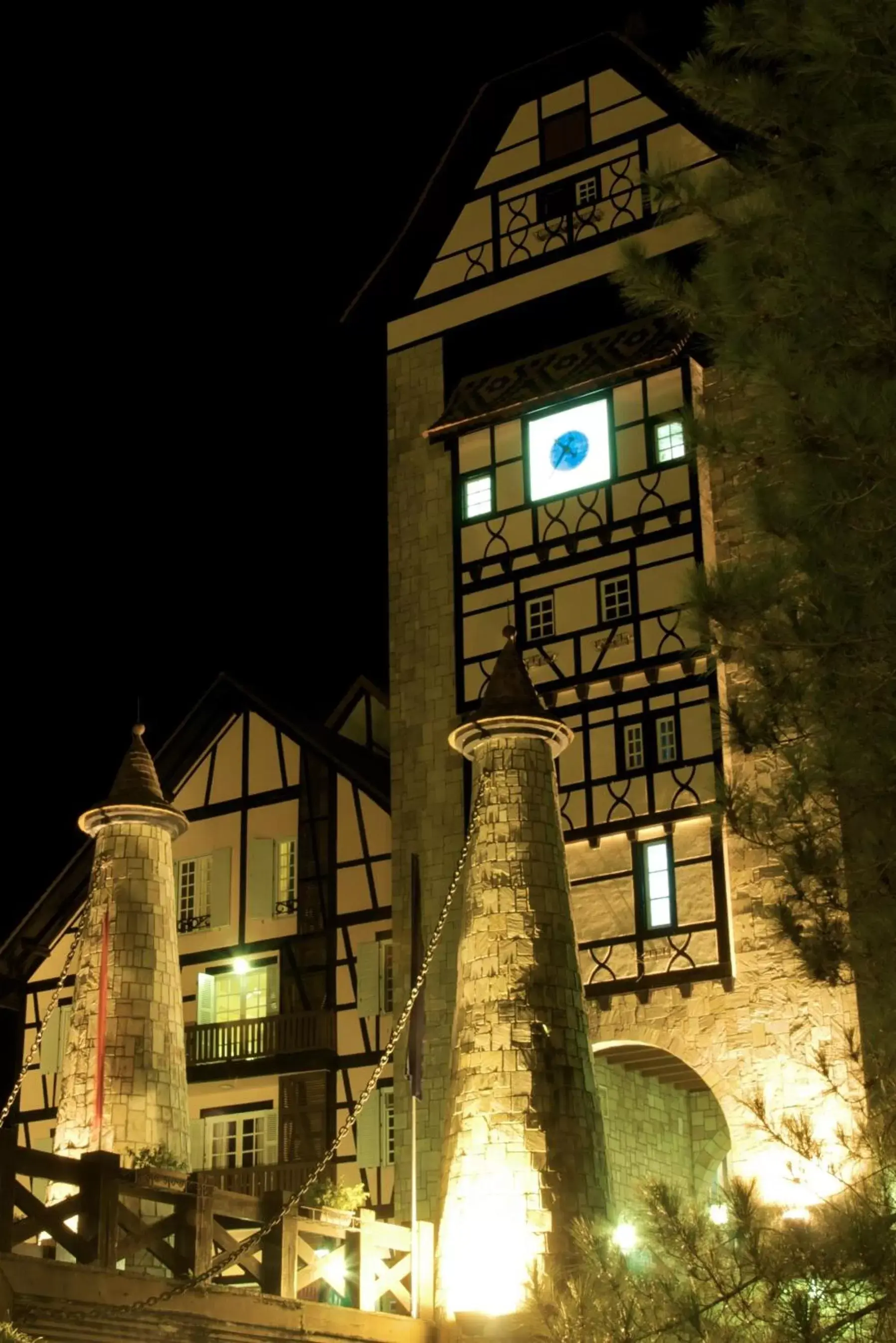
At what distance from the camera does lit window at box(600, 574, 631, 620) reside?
24.0 m

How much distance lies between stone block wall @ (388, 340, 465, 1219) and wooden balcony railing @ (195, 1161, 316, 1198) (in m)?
2.68

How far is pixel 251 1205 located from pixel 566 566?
1034 cm

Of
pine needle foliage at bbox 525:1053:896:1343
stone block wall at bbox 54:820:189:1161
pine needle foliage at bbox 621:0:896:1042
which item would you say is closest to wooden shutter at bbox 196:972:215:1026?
stone block wall at bbox 54:820:189:1161

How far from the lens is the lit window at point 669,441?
79.5ft

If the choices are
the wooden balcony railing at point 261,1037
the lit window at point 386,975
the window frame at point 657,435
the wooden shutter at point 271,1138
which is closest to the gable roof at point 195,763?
the lit window at point 386,975

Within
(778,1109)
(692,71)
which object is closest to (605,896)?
(778,1109)

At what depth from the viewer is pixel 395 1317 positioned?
17375 mm

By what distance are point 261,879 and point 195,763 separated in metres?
2.59

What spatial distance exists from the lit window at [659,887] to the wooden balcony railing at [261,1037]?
5666 millimetres

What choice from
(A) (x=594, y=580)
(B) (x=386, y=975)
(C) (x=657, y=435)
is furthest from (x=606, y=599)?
(B) (x=386, y=975)

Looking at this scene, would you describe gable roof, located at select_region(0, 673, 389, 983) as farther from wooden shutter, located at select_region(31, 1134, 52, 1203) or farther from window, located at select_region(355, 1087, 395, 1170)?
window, located at select_region(355, 1087, 395, 1170)

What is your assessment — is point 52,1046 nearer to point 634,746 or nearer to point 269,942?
point 269,942

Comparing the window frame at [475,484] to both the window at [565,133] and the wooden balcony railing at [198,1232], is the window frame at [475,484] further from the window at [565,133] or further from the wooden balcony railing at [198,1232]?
the wooden balcony railing at [198,1232]

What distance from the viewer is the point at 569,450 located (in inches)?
984
